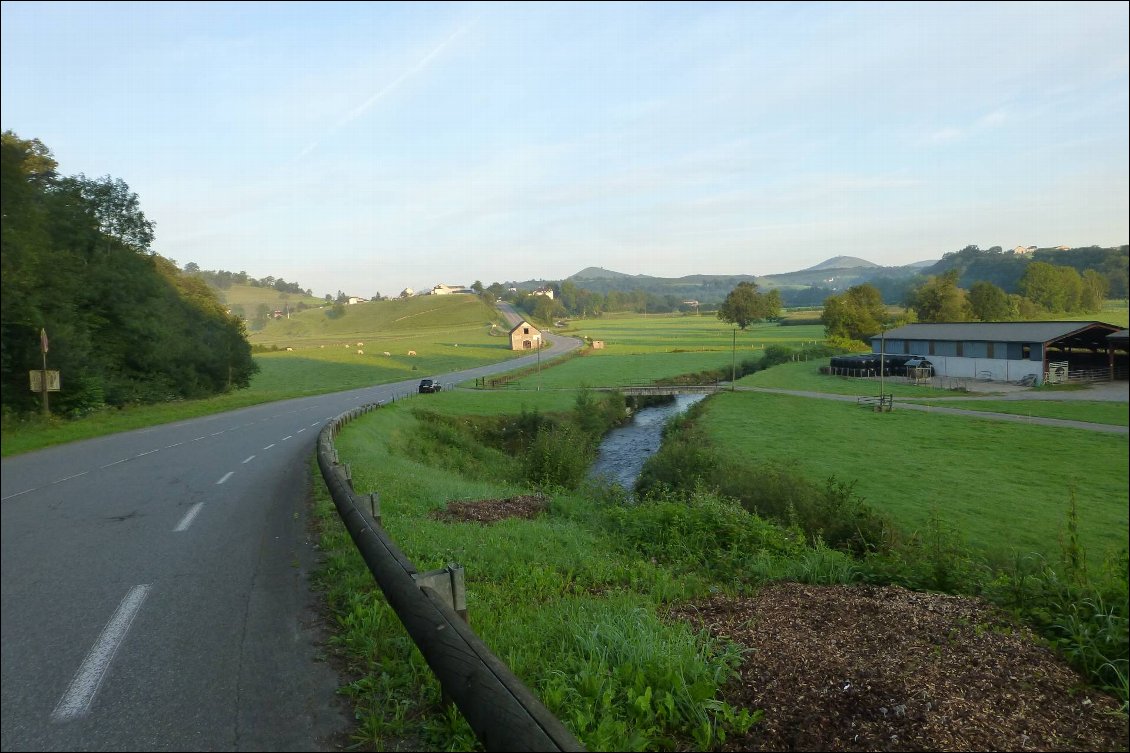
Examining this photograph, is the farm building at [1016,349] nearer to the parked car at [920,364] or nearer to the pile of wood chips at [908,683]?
the parked car at [920,364]

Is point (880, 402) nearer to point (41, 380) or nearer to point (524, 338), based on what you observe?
point (41, 380)

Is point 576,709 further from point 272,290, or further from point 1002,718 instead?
point 272,290

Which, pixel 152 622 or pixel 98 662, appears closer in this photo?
pixel 98 662

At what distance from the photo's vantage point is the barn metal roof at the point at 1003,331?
2.96 metres

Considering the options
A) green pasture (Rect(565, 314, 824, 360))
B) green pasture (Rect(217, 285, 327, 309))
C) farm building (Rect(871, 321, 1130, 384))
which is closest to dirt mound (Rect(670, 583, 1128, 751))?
farm building (Rect(871, 321, 1130, 384))

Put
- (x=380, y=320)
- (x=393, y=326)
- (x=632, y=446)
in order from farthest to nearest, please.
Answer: (x=393, y=326), (x=380, y=320), (x=632, y=446)

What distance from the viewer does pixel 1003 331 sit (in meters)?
5.22

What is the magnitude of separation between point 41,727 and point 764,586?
671 centimetres

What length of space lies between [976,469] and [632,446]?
97.2ft

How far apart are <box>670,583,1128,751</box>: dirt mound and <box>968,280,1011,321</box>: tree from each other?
2.45 meters

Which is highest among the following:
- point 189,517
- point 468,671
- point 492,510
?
point 468,671

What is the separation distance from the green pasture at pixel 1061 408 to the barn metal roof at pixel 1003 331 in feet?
0.95

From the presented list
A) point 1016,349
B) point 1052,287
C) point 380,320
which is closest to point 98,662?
point 1052,287

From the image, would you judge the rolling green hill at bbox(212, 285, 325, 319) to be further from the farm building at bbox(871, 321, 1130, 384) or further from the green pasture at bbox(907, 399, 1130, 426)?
the green pasture at bbox(907, 399, 1130, 426)
